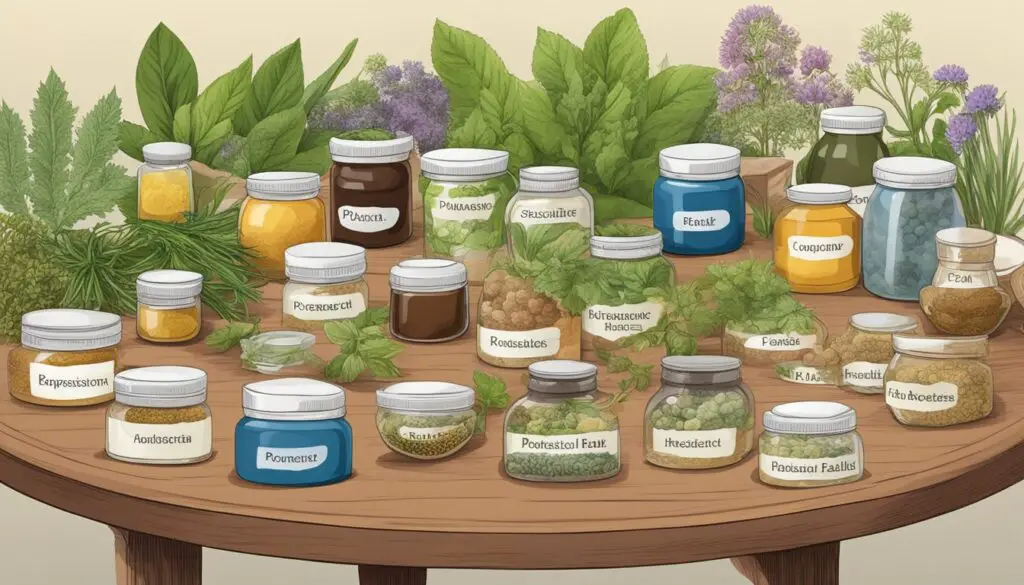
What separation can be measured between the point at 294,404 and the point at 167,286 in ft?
2.64

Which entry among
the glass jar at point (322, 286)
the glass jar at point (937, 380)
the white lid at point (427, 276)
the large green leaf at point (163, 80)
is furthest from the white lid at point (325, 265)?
the large green leaf at point (163, 80)

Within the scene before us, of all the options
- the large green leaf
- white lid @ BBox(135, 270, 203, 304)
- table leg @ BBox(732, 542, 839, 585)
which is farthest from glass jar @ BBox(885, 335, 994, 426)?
the large green leaf

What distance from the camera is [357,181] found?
14.3ft

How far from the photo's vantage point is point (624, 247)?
12.3ft

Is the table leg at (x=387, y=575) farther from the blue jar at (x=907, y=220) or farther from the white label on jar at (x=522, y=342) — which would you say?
the blue jar at (x=907, y=220)

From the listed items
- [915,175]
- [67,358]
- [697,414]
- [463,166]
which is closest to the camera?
[697,414]

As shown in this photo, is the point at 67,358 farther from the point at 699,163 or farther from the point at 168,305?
the point at 699,163

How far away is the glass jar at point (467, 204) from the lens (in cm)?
415

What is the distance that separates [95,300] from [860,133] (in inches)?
61.5

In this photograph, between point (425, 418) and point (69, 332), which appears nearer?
point (425, 418)

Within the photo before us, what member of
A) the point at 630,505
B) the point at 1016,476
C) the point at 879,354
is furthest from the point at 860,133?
the point at 630,505

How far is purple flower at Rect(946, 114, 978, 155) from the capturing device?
4.39 metres

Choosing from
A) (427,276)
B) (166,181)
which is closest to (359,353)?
(427,276)

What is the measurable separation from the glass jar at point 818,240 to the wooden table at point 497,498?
0.55 m
